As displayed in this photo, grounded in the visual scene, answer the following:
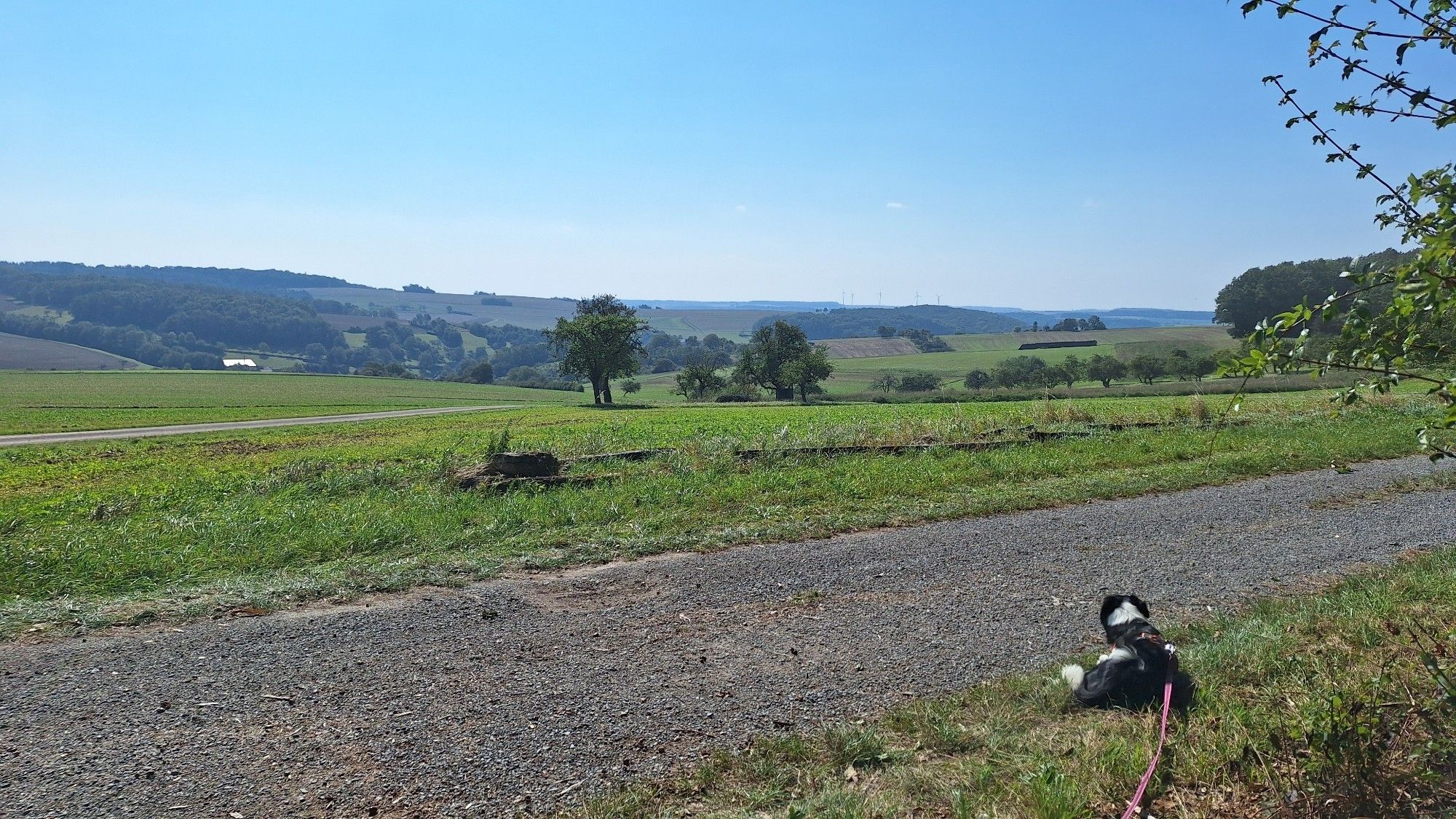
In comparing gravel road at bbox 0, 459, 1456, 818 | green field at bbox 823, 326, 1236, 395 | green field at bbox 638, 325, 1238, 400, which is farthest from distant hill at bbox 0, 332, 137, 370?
gravel road at bbox 0, 459, 1456, 818

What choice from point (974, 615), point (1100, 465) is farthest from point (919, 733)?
point (1100, 465)

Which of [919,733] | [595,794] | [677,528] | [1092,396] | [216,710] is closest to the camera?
[595,794]

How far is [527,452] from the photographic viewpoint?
13.0 m

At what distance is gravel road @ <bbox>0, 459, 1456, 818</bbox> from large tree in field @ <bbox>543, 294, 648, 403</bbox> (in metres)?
63.0

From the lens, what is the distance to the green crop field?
154ft

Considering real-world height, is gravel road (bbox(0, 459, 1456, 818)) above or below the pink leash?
below

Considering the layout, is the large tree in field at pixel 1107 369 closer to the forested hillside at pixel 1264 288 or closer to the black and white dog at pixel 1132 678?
the forested hillside at pixel 1264 288

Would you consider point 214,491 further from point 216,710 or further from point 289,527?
point 216,710

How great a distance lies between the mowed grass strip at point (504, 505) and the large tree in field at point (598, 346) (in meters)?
49.9

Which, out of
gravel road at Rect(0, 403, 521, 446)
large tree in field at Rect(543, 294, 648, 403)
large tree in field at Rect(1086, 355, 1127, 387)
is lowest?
gravel road at Rect(0, 403, 521, 446)

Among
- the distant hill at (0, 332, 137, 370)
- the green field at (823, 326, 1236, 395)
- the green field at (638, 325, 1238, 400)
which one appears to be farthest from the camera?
the distant hill at (0, 332, 137, 370)

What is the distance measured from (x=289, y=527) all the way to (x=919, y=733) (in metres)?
8.26

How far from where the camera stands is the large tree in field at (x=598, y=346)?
7006cm

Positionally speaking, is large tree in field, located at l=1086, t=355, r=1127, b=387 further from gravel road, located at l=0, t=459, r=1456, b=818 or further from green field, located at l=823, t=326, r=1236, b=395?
gravel road, located at l=0, t=459, r=1456, b=818
